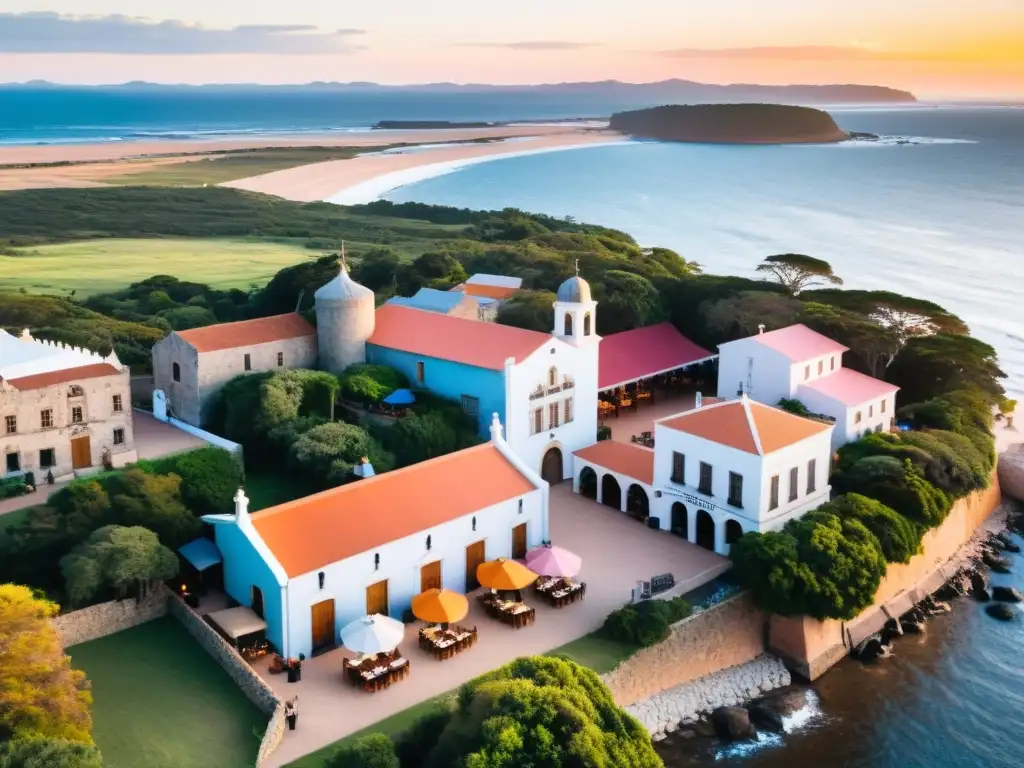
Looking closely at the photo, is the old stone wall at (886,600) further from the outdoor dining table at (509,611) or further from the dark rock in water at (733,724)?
the outdoor dining table at (509,611)

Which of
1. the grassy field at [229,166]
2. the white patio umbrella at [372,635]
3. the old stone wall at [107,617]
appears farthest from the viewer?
the grassy field at [229,166]

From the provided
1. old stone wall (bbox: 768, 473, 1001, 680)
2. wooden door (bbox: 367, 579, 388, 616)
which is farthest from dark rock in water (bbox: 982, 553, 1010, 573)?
wooden door (bbox: 367, 579, 388, 616)

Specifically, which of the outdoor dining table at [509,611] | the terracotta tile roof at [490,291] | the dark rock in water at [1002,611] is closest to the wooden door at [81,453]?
the outdoor dining table at [509,611]

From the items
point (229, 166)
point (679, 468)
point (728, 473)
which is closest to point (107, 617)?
point (679, 468)

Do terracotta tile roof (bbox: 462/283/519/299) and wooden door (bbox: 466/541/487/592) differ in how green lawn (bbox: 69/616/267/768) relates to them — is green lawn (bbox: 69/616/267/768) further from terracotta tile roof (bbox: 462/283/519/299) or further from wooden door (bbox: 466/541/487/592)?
terracotta tile roof (bbox: 462/283/519/299)

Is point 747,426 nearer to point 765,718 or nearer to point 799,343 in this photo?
point 765,718

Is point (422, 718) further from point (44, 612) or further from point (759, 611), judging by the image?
point (759, 611)

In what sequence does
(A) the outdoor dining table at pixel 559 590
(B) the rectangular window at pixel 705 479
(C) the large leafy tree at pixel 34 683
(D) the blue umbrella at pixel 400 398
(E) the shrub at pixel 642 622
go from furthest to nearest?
1. (D) the blue umbrella at pixel 400 398
2. (B) the rectangular window at pixel 705 479
3. (A) the outdoor dining table at pixel 559 590
4. (E) the shrub at pixel 642 622
5. (C) the large leafy tree at pixel 34 683
